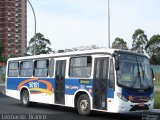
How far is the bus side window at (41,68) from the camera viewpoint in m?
18.0

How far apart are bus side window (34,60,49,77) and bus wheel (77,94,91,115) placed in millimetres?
3062

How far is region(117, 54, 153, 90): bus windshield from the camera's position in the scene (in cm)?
1398

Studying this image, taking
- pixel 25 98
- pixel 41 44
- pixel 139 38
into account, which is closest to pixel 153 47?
pixel 139 38

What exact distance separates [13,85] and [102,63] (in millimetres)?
7738

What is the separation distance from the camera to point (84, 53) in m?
15.6

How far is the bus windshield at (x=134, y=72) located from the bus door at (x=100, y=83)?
0.62 metres

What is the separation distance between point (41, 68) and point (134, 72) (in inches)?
225

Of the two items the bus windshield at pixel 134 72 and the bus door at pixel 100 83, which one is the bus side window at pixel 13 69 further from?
the bus windshield at pixel 134 72

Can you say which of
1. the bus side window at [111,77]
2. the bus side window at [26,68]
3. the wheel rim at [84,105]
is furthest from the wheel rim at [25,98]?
the bus side window at [111,77]

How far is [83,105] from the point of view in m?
15.2

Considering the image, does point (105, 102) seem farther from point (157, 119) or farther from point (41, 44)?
point (41, 44)

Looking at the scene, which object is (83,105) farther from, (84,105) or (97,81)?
(97,81)

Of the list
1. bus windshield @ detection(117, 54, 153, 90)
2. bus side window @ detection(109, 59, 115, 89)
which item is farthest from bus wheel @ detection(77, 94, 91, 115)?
bus windshield @ detection(117, 54, 153, 90)

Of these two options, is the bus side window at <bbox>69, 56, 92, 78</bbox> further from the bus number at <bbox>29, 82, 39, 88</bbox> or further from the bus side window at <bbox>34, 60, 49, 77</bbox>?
the bus number at <bbox>29, 82, 39, 88</bbox>
